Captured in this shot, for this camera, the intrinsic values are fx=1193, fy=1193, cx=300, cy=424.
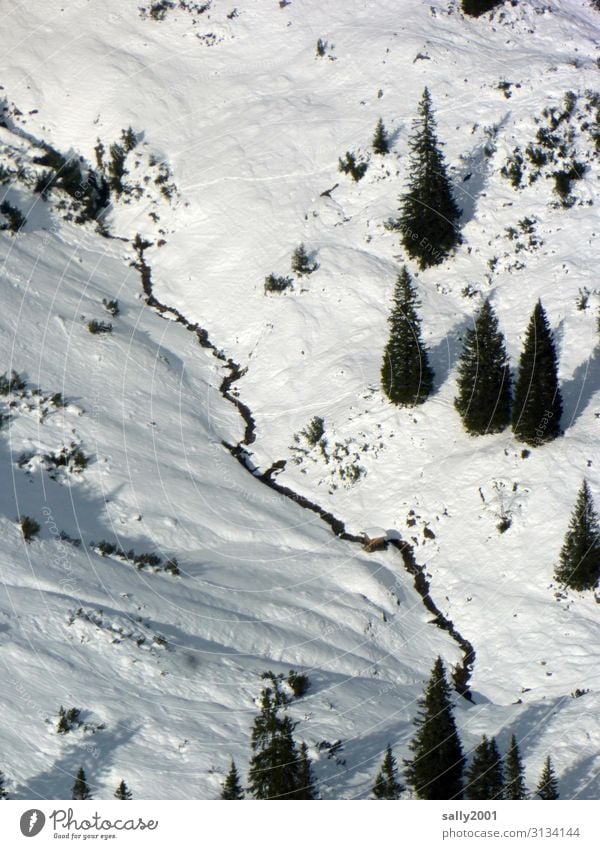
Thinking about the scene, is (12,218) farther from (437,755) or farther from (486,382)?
(437,755)

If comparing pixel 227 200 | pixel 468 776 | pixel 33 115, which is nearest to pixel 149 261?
pixel 227 200

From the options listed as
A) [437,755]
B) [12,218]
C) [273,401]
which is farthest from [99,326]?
[437,755]

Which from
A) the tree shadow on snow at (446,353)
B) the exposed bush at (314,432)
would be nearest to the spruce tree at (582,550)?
the tree shadow on snow at (446,353)

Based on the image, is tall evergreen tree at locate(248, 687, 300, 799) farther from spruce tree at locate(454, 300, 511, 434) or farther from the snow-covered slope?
spruce tree at locate(454, 300, 511, 434)

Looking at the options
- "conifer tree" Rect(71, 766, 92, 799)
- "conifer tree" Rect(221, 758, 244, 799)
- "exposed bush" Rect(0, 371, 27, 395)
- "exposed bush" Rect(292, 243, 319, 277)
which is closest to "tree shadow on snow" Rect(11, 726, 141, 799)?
"conifer tree" Rect(71, 766, 92, 799)
